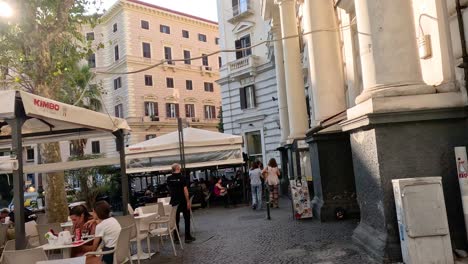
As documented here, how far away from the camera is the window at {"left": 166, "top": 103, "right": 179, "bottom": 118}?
2055 inches

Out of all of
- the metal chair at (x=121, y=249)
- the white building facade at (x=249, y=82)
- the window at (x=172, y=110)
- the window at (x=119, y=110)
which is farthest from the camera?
the window at (x=172, y=110)

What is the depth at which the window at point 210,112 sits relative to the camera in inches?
2220

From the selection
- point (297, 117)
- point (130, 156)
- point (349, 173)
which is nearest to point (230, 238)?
point (349, 173)

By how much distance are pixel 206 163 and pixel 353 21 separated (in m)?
7.21

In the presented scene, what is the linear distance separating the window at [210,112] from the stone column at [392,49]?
49894 millimetres

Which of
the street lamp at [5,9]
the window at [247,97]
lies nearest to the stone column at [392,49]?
the street lamp at [5,9]

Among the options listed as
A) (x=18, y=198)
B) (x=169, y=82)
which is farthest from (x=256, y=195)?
(x=169, y=82)

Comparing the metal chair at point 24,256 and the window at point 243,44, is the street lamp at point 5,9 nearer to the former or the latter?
the metal chair at point 24,256

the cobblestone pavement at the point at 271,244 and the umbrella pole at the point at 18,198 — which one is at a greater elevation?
the umbrella pole at the point at 18,198

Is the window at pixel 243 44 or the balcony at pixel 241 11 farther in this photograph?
the window at pixel 243 44

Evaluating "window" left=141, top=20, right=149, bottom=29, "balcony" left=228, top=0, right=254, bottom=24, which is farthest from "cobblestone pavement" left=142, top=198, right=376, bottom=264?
"window" left=141, top=20, right=149, bottom=29

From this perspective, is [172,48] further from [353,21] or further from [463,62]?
[463,62]

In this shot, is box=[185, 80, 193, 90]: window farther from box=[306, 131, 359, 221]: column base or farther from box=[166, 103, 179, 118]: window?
box=[306, 131, 359, 221]: column base

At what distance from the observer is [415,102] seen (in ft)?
20.4
